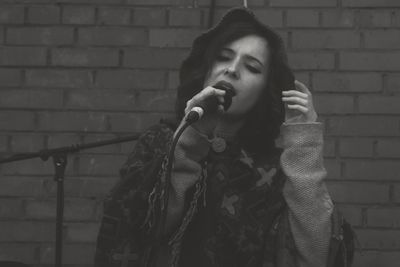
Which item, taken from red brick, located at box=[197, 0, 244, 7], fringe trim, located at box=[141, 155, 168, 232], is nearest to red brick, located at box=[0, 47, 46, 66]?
red brick, located at box=[197, 0, 244, 7]

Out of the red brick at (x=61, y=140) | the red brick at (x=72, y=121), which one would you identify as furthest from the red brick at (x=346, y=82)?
the red brick at (x=61, y=140)

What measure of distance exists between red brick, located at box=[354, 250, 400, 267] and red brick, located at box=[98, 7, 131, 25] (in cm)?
141

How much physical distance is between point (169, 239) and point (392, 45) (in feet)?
4.89

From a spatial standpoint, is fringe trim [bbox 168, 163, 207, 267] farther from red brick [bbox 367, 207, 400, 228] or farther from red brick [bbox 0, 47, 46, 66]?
red brick [bbox 0, 47, 46, 66]

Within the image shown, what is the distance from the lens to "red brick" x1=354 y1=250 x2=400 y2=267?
2.89m

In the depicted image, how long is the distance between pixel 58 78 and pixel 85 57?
147 millimetres

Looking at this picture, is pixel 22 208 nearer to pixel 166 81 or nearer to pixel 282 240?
pixel 166 81

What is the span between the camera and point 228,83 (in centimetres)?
207

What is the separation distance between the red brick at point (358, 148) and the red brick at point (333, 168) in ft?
0.15

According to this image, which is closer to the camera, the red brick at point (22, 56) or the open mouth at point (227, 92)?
the open mouth at point (227, 92)

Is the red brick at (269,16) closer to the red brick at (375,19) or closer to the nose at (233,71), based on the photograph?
the red brick at (375,19)

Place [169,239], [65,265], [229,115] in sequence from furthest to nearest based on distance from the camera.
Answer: [65,265]
[229,115]
[169,239]

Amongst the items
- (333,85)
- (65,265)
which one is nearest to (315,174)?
(333,85)

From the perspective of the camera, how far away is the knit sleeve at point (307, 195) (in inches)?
77.8
